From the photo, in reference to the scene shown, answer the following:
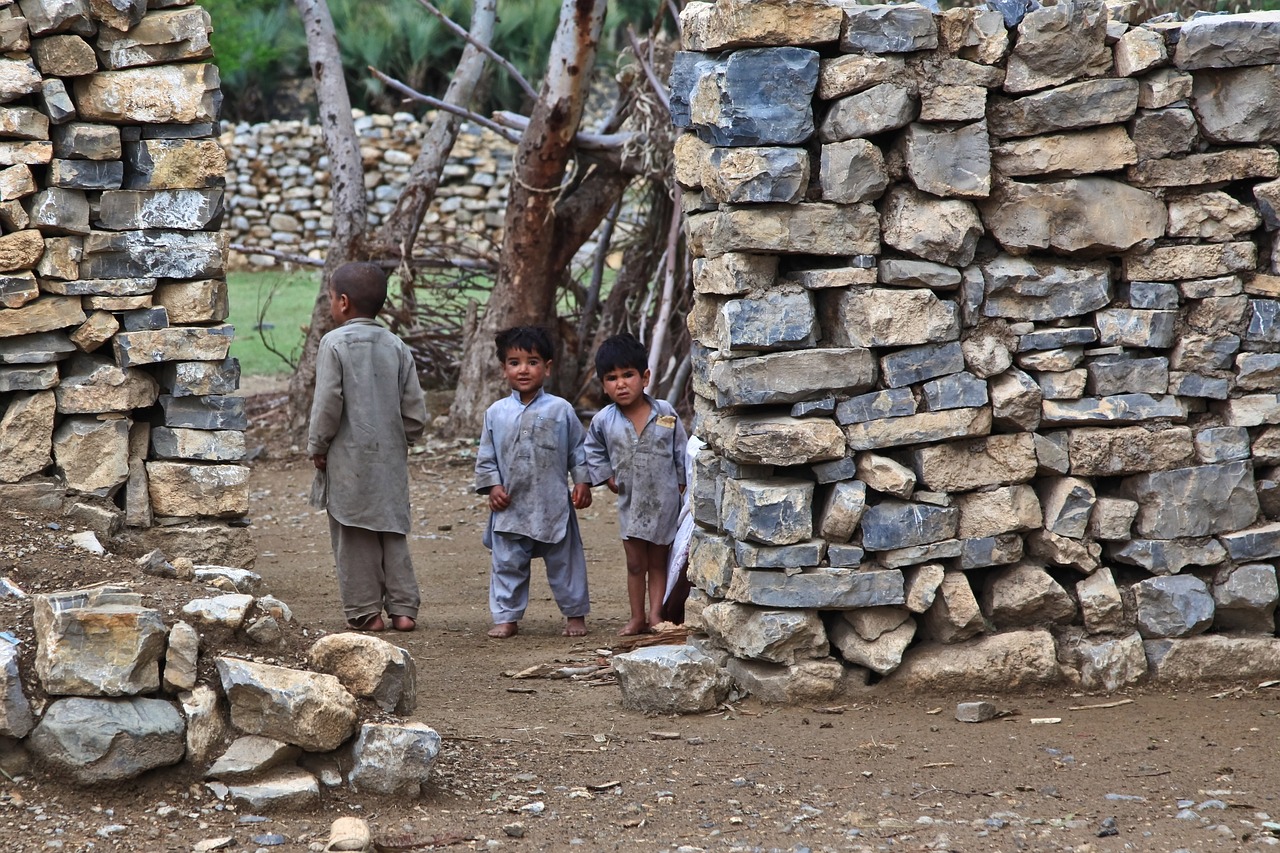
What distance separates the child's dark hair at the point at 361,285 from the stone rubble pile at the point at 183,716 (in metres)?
2.22

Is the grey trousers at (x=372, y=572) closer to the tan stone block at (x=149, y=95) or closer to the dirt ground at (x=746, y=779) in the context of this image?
the dirt ground at (x=746, y=779)

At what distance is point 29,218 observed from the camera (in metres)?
5.01

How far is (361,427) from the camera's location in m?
5.30

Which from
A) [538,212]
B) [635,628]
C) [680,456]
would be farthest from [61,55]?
[538,212]

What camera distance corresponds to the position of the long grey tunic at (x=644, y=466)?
5.27m

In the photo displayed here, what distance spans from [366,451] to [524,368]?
0.71 meters

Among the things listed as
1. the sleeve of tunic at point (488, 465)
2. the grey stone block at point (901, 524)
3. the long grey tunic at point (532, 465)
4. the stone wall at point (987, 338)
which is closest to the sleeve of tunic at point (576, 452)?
the long grey tunic at point (532, 465)

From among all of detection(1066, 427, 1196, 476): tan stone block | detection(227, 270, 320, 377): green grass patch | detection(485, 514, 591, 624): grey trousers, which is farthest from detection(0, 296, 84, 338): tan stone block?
detection(227, 270, 320, 377): green grass patch

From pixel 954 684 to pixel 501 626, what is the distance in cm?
201

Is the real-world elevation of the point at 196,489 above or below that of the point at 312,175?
below

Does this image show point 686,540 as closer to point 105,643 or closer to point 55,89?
point 105,643

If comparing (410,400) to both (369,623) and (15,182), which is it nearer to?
(369,623)

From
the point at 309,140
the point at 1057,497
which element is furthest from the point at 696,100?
the point at 309,140

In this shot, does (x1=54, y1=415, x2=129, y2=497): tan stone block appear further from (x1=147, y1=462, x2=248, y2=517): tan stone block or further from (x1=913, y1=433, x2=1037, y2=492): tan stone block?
(x1=913, y1=433, x2=1037, y2=492): tan stone block
